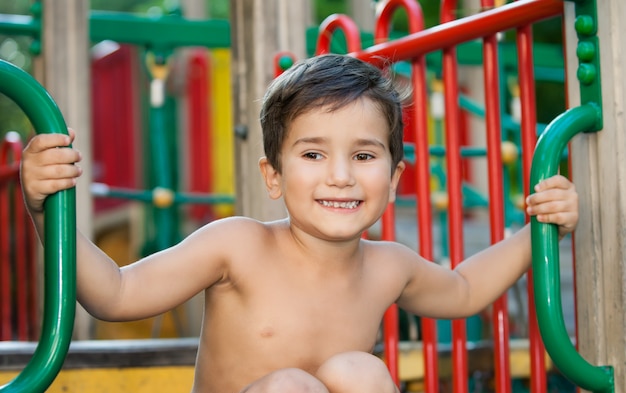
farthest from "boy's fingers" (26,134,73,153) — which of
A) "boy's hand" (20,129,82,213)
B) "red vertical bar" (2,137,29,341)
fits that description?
"red vertical bar" (2,137,29,341)

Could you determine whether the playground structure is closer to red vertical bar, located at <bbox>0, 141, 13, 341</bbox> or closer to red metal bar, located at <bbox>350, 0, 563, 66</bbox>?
red metal bar, located at <bbox>350, 0, 563, 66</bbox>

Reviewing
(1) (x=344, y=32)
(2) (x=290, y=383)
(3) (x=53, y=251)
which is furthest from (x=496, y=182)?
(3) (x=53, y=251)

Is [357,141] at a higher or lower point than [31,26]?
lower

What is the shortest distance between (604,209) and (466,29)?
1.73ft

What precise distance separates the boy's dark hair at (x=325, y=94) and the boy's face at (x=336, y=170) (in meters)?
0.02

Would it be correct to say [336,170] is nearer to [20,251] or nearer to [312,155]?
[312,155]

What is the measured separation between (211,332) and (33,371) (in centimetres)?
43

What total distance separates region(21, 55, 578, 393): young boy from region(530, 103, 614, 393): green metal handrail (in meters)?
0.04

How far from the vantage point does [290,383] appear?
1.44 meters

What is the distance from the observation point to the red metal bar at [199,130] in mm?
6598

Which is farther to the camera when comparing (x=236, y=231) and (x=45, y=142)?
(x=236, y=231)

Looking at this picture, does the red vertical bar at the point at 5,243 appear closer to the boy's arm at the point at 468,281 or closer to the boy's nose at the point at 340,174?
the boy's arm at the point at 468,281

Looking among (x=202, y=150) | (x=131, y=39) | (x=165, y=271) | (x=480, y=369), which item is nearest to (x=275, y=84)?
(x=165, y=271)

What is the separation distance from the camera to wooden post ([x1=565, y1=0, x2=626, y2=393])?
5.41ft
